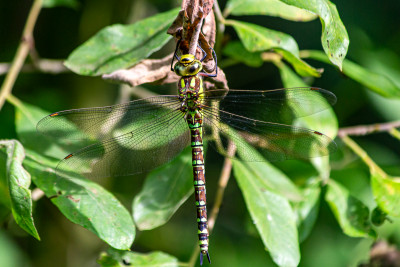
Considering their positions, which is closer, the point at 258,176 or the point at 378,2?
the point at 258,176

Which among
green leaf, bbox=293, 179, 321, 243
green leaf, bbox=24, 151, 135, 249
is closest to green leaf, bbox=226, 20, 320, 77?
green leaf, bbox=293, 179, 321, 243

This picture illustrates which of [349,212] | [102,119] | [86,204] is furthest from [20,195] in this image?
[349,212]

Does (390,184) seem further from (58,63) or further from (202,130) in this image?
(58,63)

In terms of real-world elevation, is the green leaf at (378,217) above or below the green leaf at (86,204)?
below

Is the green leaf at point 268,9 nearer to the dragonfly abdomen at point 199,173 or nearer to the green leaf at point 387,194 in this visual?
the dragonfly abdomen at point 199,173

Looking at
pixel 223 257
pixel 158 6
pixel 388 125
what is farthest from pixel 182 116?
pixel 158 6

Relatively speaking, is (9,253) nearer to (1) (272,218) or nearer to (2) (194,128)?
(2) (194,128)

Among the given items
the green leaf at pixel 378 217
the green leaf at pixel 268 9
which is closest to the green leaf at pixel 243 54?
the green leaf at pixel 268 9
